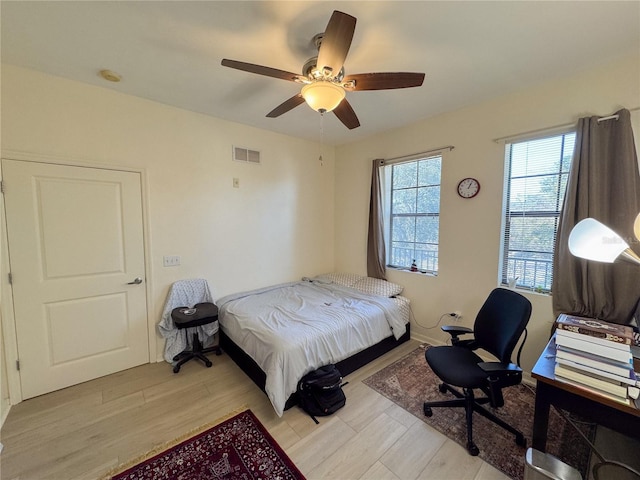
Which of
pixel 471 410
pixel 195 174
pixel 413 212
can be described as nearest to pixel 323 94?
pixel 195 174

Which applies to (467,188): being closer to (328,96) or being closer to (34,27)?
(328,96)

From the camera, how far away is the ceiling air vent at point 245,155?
3234 millimetres

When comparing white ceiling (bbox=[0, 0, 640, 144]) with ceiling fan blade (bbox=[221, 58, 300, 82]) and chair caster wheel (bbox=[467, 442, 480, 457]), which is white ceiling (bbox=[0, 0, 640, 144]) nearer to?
ceiling fan blade (bbox=[221, 58, 300, 82])

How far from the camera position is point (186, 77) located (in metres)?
2.21

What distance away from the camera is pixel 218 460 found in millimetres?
1646

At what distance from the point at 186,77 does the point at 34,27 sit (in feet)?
2.89

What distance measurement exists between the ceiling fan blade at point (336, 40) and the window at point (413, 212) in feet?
6.77

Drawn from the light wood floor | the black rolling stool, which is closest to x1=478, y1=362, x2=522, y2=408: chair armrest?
the light wood floor

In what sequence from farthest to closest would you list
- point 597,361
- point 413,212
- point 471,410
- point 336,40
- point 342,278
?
point 342,278 → point 413,212 → point 471,410 → point 336,40 → point 597,361

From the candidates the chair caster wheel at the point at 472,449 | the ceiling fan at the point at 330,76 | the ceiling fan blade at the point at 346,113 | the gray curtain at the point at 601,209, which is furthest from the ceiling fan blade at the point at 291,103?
the chair caster wheel at the point at 472,449

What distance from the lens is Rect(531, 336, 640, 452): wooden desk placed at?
1126 mm

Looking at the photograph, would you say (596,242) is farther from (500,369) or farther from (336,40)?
(336,40)

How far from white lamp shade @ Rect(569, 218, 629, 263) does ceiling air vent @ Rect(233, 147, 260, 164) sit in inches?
125

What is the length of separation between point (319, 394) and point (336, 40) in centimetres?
235
